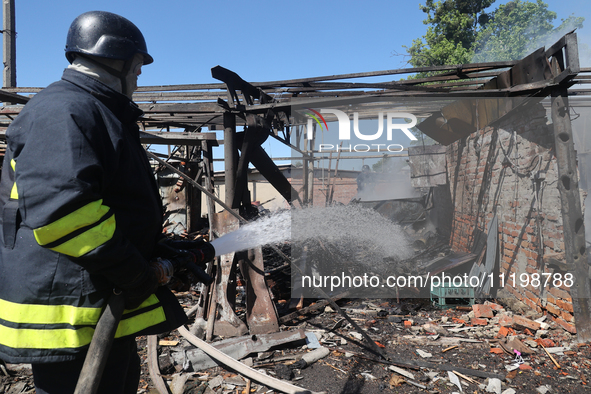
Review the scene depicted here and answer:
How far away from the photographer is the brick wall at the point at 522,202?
478cm

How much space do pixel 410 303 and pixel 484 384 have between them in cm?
243

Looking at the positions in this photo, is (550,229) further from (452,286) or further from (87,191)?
(87,191)

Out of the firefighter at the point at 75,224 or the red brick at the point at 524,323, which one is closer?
the firefighter at the point at 75,224

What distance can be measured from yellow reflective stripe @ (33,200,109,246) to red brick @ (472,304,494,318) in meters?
5.67

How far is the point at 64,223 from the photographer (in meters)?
1.23

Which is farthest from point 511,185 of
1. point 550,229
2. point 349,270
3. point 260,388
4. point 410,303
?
point 260,388

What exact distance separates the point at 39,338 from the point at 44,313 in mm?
99

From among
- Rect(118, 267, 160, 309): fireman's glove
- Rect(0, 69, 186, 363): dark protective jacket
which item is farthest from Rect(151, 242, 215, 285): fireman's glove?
Rect(0, 69, 186, 363): dark protective jacket

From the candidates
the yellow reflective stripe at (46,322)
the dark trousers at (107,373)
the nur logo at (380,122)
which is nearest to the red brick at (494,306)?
the nur logo at (380,122)

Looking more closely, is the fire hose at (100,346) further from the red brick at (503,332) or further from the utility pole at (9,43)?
the utility pole at (9,43)

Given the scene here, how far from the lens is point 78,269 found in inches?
54.0

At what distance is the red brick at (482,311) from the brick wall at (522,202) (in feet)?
1.97

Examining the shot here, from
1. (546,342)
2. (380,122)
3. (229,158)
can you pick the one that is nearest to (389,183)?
(380,122)

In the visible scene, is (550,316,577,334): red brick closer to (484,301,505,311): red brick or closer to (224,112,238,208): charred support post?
(484,301,505,311): red brick
